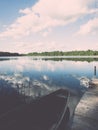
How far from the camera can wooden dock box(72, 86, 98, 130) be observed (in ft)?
40.6

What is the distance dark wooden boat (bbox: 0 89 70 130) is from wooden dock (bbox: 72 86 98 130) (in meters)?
1.30

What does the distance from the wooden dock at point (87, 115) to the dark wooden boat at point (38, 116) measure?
130cm

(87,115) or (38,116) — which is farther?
(38,116)

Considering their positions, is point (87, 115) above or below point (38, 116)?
above

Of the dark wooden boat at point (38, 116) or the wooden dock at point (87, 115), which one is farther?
the dark wooden boat at point (38, 116)

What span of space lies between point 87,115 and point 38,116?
4566 mm

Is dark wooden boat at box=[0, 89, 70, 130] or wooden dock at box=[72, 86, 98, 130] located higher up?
wooden dock at box=[72, 86, 98, 130]

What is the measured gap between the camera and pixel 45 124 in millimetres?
16188

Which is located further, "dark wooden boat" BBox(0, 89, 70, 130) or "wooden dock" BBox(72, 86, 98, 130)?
"dark wooden boat" BBox(0, 89, 70, 130)

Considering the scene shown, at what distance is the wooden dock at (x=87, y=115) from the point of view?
1239 centimetres

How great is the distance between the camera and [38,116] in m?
16.8

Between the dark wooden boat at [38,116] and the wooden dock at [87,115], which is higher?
the wooden dock at [87,115]

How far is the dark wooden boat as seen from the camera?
13.9 m

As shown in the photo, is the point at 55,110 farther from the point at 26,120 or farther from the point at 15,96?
the point at 15,96
